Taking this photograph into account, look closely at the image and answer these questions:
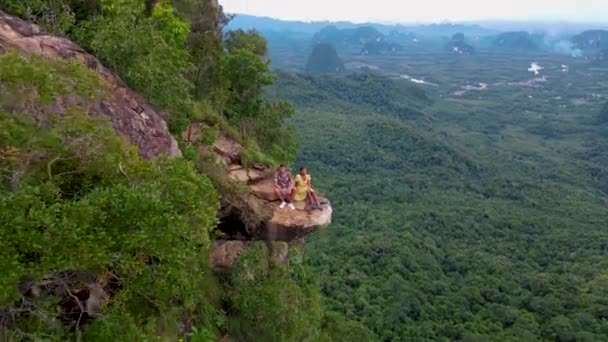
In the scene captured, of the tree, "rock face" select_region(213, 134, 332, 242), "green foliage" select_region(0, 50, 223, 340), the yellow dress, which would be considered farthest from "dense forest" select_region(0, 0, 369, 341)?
the tree

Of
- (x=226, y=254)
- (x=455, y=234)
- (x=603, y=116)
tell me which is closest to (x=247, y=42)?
(x=226, y=254)

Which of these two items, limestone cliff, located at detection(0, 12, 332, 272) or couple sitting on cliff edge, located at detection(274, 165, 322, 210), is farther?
couple sitting on cliff edge, located at detection(274, 165, 322, 210)

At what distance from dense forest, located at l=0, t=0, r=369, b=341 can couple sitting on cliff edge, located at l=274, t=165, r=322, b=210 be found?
1.47 m

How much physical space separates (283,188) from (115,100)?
4836 millimetres

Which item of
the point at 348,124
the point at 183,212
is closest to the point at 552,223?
the point at 348,124

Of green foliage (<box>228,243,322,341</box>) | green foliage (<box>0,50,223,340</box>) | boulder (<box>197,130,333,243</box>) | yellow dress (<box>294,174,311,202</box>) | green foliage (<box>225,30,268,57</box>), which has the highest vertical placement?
green foliage (<box>225,30,268,57</box>)

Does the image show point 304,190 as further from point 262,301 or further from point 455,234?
point 455,234

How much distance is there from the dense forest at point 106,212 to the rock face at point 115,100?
0.41m

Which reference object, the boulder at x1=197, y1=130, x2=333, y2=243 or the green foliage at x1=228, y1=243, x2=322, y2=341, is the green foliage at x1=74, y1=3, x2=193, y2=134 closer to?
the boulder at x1=197, y1=130, x2=333, y2=243

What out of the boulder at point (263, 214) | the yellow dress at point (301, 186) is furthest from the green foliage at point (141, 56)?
the yellow dress at point (301, 186)

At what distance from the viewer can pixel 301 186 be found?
14.7 meters

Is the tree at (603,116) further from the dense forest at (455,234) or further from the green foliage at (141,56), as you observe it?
the green foliage at (141,56)

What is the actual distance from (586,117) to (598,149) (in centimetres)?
3294

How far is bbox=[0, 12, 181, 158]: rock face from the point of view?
1117 cm
